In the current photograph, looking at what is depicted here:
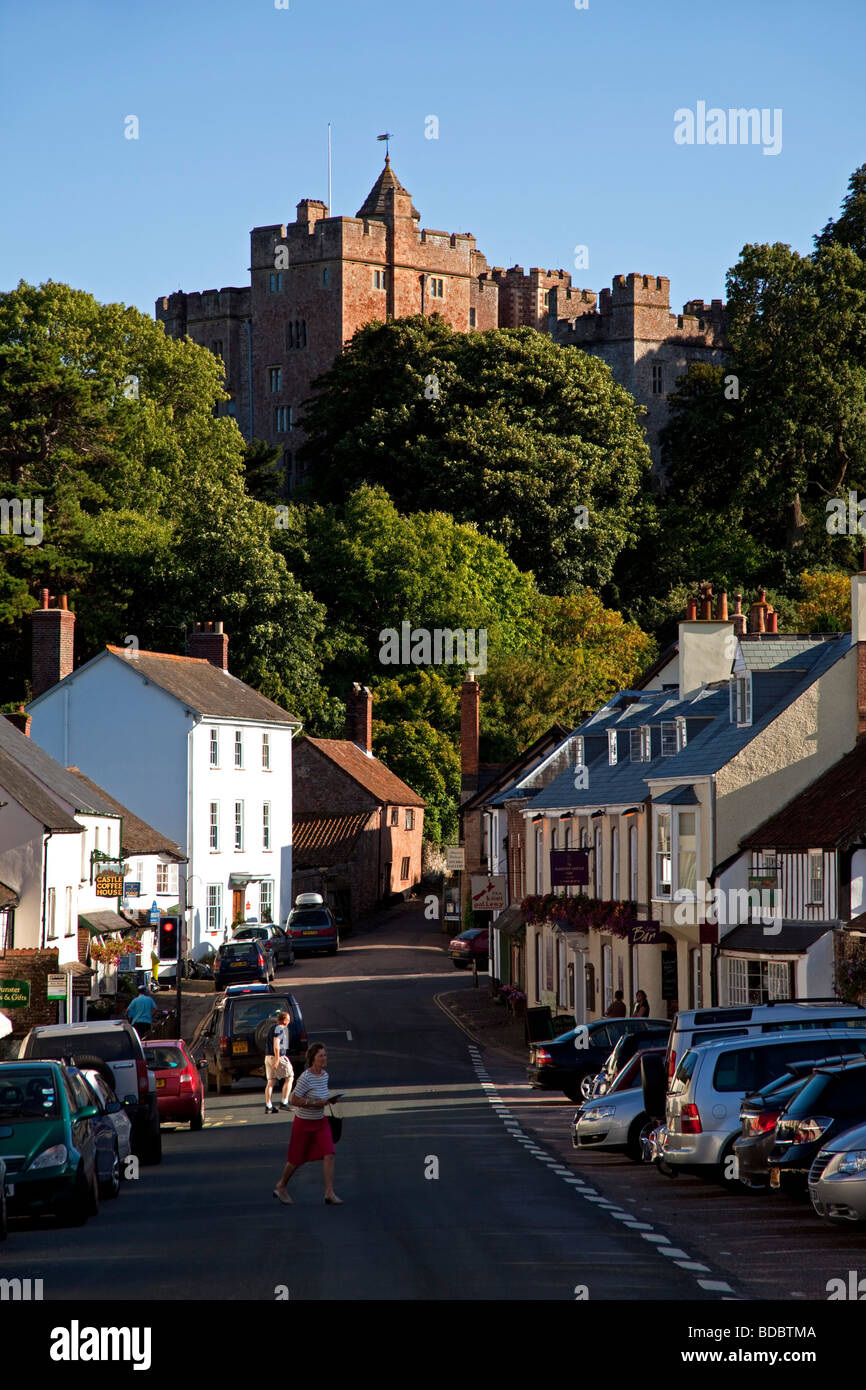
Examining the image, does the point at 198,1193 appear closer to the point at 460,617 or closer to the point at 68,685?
the point at 68,685

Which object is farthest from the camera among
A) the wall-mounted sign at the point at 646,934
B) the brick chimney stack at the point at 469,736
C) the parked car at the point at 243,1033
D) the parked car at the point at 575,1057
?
the brick chimney stack at the point at 469,736

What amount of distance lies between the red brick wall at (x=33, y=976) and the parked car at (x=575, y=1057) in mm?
12819

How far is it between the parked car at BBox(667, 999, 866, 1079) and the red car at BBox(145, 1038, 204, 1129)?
7975 millimetres

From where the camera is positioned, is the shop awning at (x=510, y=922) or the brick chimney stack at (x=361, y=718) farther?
the brick chimney stack at (x=361, y=718)

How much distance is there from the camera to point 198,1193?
20203 millimetres

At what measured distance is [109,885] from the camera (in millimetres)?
47688

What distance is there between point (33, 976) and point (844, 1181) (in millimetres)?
28612

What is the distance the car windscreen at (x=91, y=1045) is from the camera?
24.5 meters

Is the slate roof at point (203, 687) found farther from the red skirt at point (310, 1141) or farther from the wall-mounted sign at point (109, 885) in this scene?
the red skirt at point (310, 1141)

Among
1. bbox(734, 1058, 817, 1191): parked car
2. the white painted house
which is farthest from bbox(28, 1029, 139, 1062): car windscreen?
the white painted house

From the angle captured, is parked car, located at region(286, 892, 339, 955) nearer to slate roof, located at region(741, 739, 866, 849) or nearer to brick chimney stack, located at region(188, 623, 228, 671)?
brick chimney stack, located at region(188, 623, 228, 671)

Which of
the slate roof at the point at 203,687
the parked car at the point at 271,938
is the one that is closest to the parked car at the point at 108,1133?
the parked car at the point at 271,938

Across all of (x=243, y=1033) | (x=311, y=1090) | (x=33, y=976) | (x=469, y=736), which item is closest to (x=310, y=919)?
(x=469, y=736)
